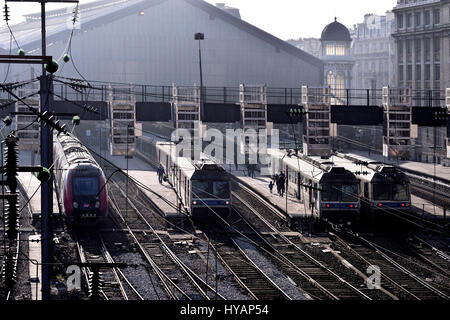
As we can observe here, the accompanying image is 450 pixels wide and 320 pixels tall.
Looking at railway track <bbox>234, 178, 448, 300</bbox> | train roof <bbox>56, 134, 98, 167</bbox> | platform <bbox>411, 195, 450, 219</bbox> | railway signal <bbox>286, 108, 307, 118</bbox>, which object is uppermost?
railway signal <bbox>286, 108, 307, 118</bbox>

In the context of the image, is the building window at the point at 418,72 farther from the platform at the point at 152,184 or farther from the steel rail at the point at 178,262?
the steel rail at the point at 178,262

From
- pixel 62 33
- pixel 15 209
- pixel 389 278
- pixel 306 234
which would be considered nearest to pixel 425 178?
pixel 306 234

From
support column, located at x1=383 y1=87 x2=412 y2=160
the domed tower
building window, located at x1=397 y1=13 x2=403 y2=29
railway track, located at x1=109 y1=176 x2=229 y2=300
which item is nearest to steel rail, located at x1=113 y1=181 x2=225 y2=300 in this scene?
railway track, located at x1=109 y1=176 x2=229 y2=300

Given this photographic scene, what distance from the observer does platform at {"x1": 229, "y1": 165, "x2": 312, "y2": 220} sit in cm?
4462

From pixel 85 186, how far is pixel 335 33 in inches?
2354

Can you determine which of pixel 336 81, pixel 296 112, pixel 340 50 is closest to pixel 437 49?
pixel 340 50

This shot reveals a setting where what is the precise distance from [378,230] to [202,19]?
47898mm

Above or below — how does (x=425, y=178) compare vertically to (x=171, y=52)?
below

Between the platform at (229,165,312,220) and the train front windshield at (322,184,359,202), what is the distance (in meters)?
1.43

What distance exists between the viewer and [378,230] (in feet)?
142

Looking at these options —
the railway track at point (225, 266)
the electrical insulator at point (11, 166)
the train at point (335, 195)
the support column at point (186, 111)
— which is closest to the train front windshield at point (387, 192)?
the train at point (335, 195)

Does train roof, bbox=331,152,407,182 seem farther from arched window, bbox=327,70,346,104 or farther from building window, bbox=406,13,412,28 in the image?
building window, bbox=406,13,412,28

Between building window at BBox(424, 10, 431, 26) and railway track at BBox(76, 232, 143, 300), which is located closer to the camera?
railway track at BBox(76, 232, 143, 300)
